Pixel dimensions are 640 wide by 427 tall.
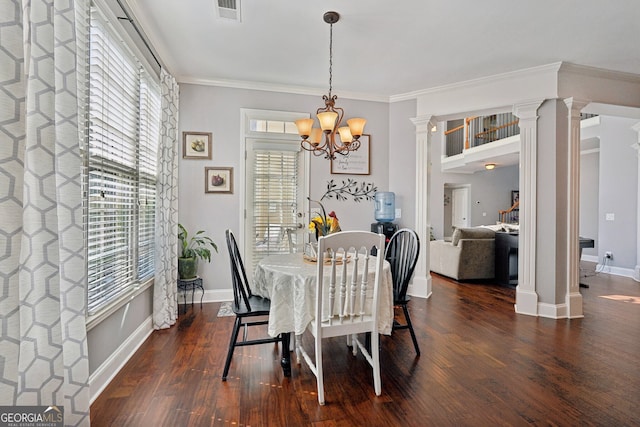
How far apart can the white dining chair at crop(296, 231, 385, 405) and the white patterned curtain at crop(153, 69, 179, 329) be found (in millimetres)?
1739

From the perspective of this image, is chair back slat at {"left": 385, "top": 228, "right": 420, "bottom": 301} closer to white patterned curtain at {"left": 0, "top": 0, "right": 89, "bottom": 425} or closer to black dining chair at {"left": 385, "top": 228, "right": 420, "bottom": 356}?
black dining chair at {"left": 385, "top": 228, "right": 420, "bottom": 356}

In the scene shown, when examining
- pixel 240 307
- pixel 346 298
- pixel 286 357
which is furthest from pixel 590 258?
pixel 240 307

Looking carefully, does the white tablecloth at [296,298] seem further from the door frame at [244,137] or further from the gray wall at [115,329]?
the door frame at [244,137]

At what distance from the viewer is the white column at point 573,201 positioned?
3426 millimetres

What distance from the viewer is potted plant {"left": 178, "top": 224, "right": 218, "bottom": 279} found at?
3.59 metres

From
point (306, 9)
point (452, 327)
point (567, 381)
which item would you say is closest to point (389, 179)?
point (452, 327)

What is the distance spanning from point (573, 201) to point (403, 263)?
7.09ft

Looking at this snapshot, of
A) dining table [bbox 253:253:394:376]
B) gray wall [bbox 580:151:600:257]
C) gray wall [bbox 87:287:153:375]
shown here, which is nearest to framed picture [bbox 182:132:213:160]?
gray wall [bbox 87:287:153:375]

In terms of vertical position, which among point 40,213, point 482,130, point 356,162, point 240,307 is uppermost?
point 482,130

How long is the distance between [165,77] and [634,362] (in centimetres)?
461

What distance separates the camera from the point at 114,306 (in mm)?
2176

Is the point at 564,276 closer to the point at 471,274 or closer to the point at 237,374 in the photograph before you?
the point at 471,274

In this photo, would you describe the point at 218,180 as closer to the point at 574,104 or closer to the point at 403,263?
the point at 403,263

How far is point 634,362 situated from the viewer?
2426 mm
